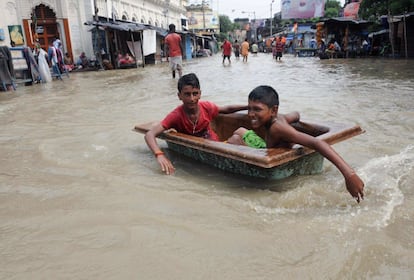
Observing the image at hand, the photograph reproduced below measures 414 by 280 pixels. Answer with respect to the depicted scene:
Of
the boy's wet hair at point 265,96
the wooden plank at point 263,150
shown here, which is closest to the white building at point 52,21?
the wooden plank at point 263,150

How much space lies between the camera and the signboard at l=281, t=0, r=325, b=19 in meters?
40.8

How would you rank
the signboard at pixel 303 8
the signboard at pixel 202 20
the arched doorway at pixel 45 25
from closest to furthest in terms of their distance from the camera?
the arched doorway at pixel 45 25, the signboard at pixel 303 8, the signboard at pixel 202 20

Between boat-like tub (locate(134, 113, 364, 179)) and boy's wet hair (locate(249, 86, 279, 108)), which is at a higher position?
boy's wet hair (locate(249, 86, 279, 108))

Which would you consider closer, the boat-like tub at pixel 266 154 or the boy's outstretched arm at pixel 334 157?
the boy's outstretched arm at pixel 334 157

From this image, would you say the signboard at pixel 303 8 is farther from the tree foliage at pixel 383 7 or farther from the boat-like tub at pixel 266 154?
the boat-like tub at pixel 266 154

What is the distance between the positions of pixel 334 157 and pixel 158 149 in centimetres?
148

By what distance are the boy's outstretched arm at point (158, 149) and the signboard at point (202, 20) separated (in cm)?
6055

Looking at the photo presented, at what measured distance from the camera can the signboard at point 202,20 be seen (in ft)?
201

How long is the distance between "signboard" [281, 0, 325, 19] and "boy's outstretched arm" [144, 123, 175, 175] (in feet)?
137

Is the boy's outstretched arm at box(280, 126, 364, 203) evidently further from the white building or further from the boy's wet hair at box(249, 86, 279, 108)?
the white building

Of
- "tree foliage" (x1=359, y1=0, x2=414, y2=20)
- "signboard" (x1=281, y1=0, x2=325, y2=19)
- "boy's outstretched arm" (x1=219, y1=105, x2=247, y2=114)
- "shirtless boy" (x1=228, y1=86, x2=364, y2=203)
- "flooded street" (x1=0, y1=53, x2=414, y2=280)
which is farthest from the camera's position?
"signboard" (x1=281, y1=0, x2=325, y2=19)

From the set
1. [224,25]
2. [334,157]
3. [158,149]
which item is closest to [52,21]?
[158,149]

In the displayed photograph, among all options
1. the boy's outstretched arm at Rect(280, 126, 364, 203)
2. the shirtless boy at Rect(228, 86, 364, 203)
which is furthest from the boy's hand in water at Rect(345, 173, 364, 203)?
the shirtless boy at Rect(228, 86, 364, 203)

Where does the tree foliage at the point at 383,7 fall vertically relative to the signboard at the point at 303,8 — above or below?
below
